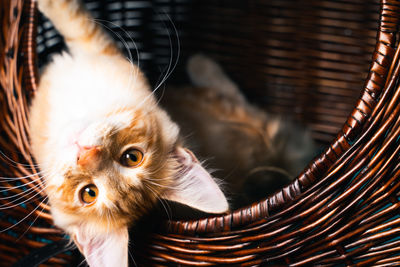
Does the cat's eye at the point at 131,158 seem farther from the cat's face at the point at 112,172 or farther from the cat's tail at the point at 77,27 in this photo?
the cat's tail at the point at 77,27

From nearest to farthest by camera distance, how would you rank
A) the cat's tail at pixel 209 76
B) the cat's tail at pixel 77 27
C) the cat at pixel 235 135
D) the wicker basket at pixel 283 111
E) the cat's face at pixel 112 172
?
1. the wicker basket at pixel 283 111
2. the cat's face at pixel 112 172
3. the cat's tail at pixel 77 27
4. the cat at pixel 235 135
5. the cat's tail at pixel 209 76

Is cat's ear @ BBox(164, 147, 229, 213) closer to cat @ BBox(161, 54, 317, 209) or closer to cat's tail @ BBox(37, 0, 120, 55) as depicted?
cat @ BBox(161, 54, 317, 209)

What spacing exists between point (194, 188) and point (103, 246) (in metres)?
0.22

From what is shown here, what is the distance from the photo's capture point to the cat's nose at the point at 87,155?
2.18ft

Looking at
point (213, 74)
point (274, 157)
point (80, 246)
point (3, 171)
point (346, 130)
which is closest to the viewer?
point (346, 130)

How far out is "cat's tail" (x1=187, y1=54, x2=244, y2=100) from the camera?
132 cm

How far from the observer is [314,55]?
138 centimetres

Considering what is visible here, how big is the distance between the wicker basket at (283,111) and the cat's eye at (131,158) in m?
0.15

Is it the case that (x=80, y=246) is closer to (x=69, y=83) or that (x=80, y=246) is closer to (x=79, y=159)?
(x=79, y=159)

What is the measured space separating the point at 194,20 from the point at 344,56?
622 mm

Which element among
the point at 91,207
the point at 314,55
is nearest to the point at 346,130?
the point at 91,207

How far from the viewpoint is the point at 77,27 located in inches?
32.9

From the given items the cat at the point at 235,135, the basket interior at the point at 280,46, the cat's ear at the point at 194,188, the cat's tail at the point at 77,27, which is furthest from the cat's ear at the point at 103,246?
the basket interior at the point at 280,46

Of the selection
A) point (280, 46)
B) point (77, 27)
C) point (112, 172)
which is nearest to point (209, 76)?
point (280, 46)
